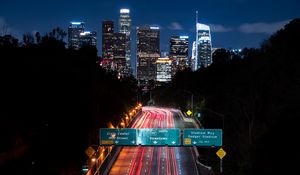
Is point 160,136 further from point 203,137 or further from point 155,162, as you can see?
point 155,162

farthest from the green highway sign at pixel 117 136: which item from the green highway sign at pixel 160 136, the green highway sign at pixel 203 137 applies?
the green highway sign at pixel 203 137

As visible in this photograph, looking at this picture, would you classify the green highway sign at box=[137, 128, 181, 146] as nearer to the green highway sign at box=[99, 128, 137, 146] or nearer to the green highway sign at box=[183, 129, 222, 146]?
the green highway sign at box=[99, 128, 137, 146]

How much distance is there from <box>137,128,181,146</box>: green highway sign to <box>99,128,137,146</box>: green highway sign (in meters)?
0.62

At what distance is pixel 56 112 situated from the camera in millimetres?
42125

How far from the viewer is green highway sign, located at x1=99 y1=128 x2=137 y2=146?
3969cm

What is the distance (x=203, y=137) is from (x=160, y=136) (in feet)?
11.3

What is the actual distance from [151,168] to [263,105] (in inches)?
623

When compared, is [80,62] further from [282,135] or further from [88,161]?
[282,135]

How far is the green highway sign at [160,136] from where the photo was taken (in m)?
40.2

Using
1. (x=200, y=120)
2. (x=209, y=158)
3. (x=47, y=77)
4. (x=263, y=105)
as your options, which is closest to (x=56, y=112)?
(x=47, y=77)

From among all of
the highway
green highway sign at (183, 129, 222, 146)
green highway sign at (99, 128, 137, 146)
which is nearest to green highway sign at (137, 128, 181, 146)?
green highway sign at (99, 128, 137, 146)

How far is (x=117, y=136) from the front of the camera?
39750 millimetres

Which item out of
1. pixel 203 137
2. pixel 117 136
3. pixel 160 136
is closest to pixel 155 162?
pixel 160 136

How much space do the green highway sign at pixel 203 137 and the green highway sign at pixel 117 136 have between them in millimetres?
4232
